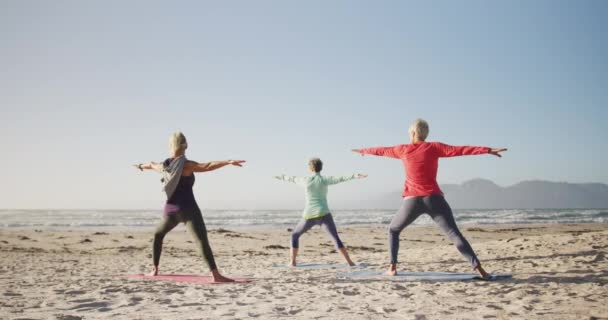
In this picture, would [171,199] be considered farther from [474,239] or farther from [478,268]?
Answer: [474,239]

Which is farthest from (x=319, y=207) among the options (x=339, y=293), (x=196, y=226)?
(x=339, y=293)

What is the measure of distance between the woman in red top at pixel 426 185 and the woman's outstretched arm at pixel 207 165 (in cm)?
241

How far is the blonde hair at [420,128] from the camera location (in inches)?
240

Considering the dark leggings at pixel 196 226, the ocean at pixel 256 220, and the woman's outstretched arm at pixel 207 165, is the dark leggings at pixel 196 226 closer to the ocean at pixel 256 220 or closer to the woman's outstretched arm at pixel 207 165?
the woman's outstretched arm at pixel 207 165

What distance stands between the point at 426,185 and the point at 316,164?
318 cm

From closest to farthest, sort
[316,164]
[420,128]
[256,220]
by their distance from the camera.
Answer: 1. [420,128]
2. [316,164]
3. [256,220]

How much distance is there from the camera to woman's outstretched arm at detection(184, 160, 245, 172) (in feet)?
18.8

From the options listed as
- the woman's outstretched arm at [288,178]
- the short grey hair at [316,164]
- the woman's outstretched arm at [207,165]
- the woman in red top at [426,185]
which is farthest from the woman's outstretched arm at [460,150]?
the woman's outstretched arm at [288,178]

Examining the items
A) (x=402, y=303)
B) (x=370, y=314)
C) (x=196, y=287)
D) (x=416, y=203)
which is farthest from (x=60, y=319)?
(x=416, y=203)

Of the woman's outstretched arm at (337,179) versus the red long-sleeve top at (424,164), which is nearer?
the red long-sleeve top at (424,164)

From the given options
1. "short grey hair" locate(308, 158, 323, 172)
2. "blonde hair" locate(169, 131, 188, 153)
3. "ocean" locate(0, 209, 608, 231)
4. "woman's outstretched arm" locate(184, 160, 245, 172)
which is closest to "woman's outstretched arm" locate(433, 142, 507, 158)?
"woman's outstretched arm" locate(184, 160, 245, 172)

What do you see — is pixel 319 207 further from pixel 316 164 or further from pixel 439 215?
pixel 439 215

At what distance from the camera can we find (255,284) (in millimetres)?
5922

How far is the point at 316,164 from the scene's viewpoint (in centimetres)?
858
